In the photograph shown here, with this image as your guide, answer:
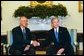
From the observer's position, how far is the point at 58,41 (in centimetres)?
475

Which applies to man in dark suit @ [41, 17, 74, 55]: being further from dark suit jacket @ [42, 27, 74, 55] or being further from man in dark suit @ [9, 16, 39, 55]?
man in dark suit @ [9, 16, 39, 55]

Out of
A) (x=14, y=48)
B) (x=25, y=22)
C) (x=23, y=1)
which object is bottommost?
(x=14, y=48)

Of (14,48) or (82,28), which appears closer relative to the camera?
(14,48)

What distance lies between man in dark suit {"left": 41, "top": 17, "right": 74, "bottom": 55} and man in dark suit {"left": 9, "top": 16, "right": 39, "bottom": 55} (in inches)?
10.5

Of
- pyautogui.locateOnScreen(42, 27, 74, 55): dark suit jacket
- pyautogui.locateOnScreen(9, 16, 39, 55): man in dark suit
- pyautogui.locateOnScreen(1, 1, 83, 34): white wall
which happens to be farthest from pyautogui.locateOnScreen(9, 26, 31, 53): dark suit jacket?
pyautogui.locateOnScreen(1, 1, 83, 34): white wall

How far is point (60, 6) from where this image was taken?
7.44 meters

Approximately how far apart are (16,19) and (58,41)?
3.26 metres

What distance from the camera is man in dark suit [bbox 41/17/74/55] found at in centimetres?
473

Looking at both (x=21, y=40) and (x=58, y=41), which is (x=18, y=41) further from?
(x=58, y=41)

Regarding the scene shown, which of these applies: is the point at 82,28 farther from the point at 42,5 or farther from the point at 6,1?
the point at 6,1

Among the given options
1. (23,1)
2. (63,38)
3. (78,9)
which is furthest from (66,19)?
(63,38)

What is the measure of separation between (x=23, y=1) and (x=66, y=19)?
1.27 metres

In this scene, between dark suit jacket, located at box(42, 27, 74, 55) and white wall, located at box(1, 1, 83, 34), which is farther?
white wall, located at box(1, 1, 83, 34)

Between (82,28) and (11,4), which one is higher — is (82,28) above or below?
below
